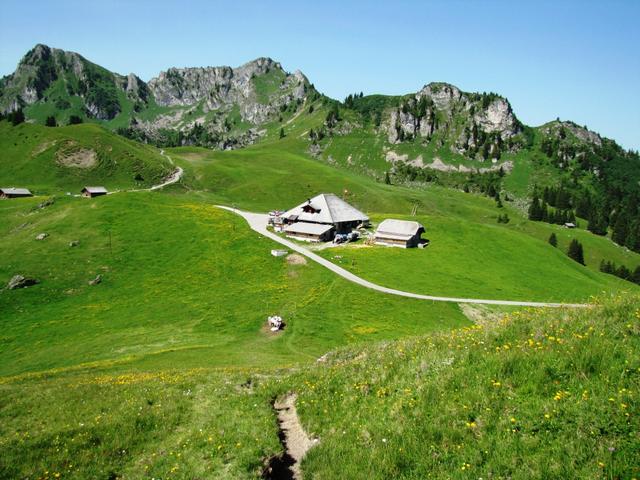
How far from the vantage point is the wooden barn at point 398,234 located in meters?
96.3

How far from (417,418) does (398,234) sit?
8668cm

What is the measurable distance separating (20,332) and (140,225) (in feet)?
138

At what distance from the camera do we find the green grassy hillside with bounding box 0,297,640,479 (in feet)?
33.7

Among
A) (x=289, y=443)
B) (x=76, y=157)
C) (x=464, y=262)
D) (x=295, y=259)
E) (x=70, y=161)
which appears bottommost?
(x=295, y=259)

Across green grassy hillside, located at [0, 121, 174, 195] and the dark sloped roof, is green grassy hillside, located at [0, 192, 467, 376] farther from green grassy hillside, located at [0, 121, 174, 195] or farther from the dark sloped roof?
green grassy hillside, located at [0, 121, 174, 195]

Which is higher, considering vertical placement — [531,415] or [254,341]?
[531,415]

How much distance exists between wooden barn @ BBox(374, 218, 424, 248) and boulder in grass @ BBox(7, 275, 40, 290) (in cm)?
7213

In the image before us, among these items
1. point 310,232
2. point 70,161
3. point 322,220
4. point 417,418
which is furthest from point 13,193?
point 417,418

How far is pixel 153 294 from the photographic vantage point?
218 ft

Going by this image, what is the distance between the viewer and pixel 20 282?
214 ft

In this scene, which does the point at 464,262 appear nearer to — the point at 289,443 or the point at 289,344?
the point at 289,344

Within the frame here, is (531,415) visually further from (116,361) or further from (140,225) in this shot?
(140,225)

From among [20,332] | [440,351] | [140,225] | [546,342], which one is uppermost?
[546,342]

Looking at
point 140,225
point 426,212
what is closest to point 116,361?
point 140,225
